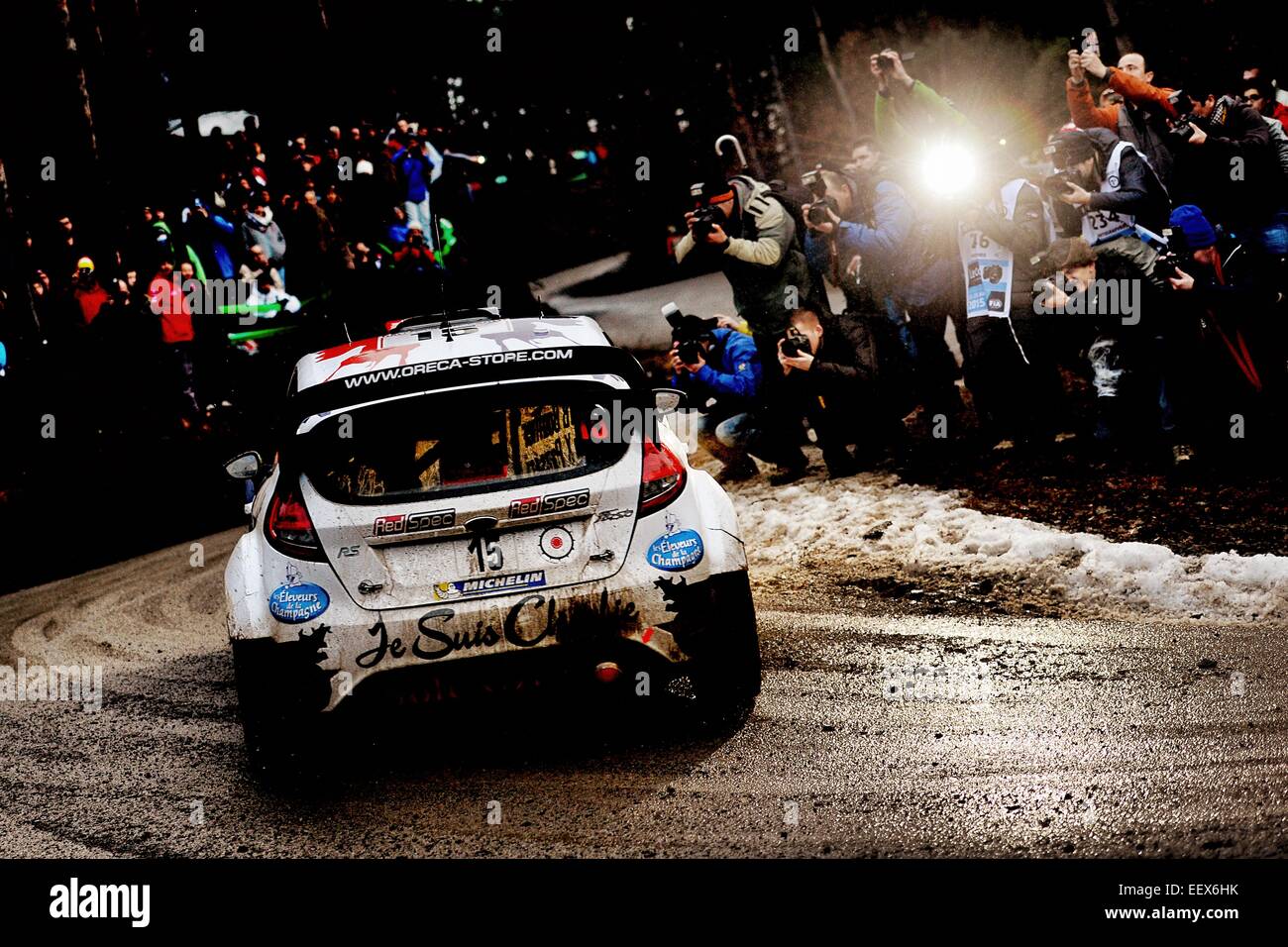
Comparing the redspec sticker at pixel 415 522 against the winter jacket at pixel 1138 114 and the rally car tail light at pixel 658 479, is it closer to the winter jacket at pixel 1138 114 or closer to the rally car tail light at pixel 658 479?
the rally car tail light at pixel 658 479

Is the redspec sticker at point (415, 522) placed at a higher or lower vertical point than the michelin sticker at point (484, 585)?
higher

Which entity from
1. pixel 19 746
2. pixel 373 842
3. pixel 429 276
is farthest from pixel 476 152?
pixel 373 842

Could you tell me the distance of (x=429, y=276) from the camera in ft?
47.4

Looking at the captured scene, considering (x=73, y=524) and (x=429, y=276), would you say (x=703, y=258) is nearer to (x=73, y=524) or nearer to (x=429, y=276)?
(x=429, y=276)

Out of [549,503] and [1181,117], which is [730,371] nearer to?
[1181,117]

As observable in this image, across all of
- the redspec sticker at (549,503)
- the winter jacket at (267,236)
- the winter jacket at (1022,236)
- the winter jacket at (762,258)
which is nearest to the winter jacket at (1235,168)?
the winter jacket at (1022,236)

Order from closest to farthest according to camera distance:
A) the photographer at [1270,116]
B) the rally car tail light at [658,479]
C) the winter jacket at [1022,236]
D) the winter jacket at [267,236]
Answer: the rally car tail light at [658,479] < the photographer at [1270,116] < the winter jacket at [1022,236] < the winter jacket at [267,236]

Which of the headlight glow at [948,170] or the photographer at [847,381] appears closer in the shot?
the headlight glow at [948,170]

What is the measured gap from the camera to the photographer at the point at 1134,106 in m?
9.13

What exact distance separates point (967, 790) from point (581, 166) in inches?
636

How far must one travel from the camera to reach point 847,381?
30.5 ft

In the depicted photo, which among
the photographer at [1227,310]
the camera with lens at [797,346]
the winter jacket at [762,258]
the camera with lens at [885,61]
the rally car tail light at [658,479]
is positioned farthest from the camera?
Result: the camera with lens at [885,61]

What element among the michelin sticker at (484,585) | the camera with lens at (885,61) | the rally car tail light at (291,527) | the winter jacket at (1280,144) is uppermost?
the camera with lens at (885,61)

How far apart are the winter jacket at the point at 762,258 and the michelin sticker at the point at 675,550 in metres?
5.01
